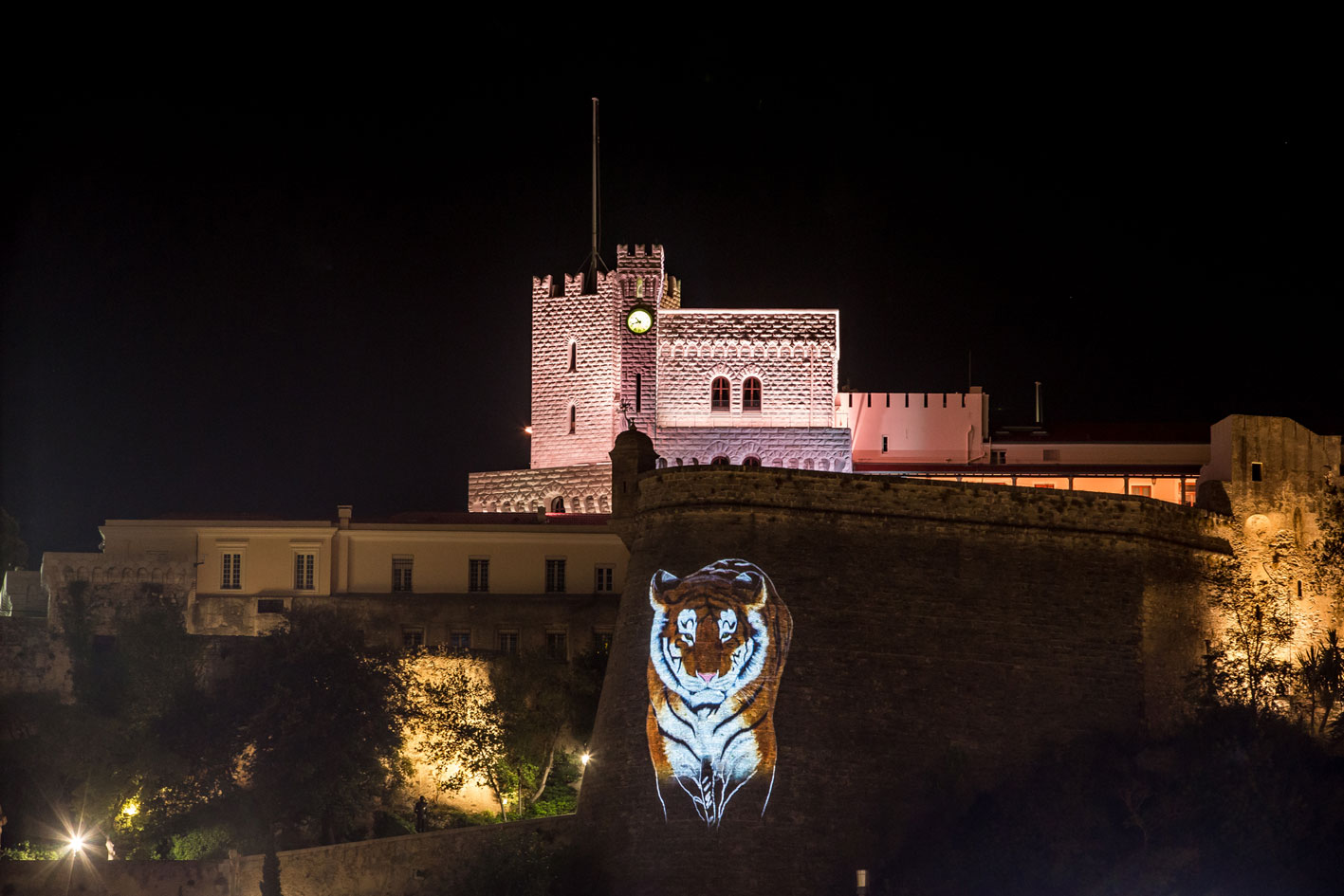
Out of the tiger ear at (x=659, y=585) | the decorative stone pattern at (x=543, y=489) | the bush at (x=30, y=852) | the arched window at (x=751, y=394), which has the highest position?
the arched window at (x=751, y=394)

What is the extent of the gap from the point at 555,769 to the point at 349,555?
801 centimetres

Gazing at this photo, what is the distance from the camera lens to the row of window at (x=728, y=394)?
61.2 m

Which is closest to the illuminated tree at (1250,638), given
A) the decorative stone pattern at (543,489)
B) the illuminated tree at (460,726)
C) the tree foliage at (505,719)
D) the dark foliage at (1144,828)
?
the dark foliage at (1144,828)

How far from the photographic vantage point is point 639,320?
203 feet

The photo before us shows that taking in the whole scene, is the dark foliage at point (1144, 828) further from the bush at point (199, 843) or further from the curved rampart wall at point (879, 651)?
the bush at point (199, 843)

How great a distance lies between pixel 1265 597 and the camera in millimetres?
49156

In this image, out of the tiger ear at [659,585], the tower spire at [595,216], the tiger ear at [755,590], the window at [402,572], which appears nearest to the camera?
the tiger ear at [755,590]

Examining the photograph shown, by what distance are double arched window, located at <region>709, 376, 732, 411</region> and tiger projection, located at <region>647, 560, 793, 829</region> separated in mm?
16944

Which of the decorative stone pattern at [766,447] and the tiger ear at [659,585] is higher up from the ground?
the decorative stone pattern at [766,447]

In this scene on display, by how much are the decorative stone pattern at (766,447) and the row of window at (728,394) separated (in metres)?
0.69

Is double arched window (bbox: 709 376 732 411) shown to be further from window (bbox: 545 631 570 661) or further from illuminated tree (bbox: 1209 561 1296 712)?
illuminated tree (bbox: 1209 561 1296 712)

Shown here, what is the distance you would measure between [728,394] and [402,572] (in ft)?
36.2

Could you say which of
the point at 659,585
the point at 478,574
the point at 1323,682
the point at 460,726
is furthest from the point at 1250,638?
the point at 478,574

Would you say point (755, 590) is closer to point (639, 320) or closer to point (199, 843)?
point (199, 843)
